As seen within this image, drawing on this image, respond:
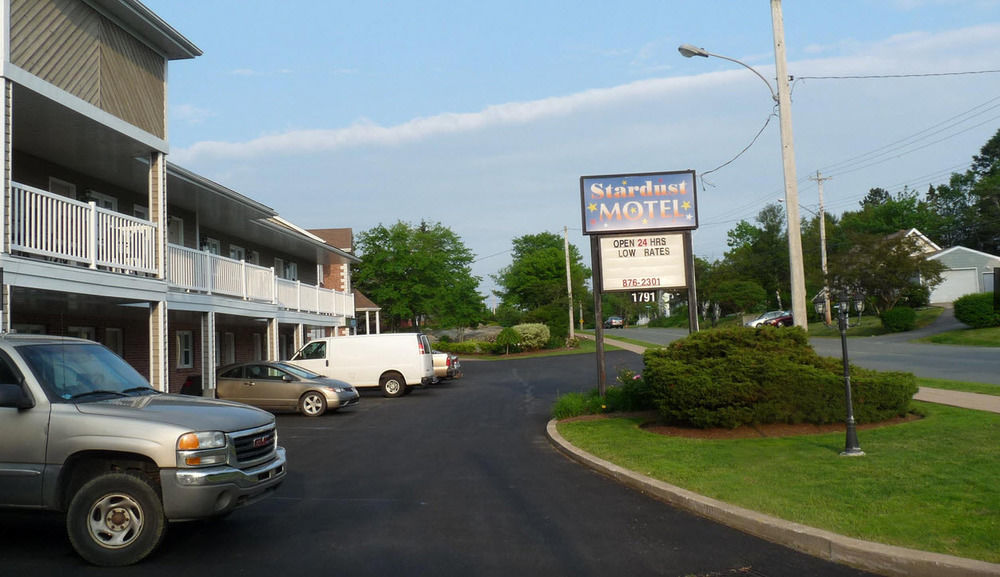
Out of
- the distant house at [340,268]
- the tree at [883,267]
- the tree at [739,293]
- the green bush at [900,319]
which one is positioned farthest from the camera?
the tree at [739,293]

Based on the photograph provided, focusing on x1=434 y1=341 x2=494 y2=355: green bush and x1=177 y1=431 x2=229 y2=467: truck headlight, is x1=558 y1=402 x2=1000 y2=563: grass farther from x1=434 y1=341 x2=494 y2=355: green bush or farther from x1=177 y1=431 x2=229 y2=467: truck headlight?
x1=434 y1=341 x2=494 y2=355: green bush

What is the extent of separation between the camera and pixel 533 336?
173ft

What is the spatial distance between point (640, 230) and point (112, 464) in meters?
12.9

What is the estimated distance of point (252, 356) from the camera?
31.7 metres

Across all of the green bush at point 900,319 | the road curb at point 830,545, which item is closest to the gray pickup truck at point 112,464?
the road curb at point 830,545

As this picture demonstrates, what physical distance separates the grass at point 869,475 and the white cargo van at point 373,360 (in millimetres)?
13431

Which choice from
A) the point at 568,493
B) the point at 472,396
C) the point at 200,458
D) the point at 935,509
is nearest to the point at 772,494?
the point at 935,509

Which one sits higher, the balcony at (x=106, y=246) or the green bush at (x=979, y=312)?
the balcony at (x=106, y=246)

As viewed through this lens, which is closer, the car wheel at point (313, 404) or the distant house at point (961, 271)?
the car wheel at point (313, 404)

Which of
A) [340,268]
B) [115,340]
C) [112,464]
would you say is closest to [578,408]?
[112,464]

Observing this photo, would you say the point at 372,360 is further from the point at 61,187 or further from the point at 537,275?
the point at 537,275

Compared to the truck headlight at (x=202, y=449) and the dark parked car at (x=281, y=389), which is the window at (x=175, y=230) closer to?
the dark parked car at (x=281, y=389)

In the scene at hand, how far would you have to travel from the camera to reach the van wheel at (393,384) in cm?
2653

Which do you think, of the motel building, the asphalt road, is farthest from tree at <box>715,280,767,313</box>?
the asphalt road
